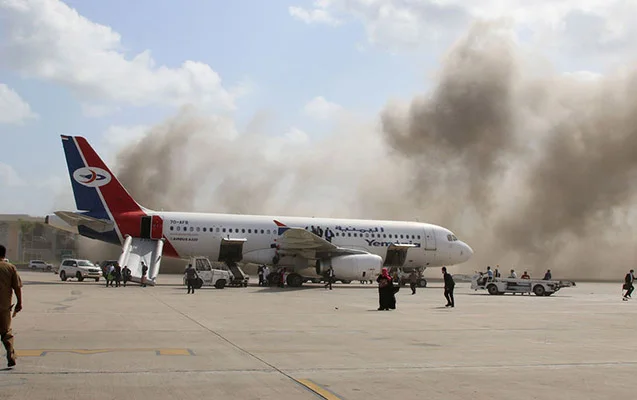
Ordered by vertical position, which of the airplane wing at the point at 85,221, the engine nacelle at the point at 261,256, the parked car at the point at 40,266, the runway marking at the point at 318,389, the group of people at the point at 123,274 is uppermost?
the airplane wing at the point at 85,221

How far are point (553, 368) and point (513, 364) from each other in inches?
22.9

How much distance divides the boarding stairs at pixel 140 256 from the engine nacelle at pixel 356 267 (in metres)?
8.65

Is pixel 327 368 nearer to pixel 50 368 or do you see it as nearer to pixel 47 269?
pixel 50 368

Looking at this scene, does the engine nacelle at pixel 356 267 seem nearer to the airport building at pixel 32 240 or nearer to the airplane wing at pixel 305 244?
the airplane wing at pixel 305 244

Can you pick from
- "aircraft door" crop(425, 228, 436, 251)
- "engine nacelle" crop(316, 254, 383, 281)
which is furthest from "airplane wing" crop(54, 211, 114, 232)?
"aircraft door" crop(425, 228, 436, 251)

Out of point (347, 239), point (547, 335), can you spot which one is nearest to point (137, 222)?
point (347, 239)

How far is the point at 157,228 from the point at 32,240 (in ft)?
237

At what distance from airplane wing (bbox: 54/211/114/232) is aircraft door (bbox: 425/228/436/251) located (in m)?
18.0

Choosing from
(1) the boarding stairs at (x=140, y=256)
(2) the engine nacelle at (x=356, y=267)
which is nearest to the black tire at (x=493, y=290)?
(2) the engine nacelle at (x=356, y=267)

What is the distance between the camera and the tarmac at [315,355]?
8188 millimetres

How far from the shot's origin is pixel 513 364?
10.3m

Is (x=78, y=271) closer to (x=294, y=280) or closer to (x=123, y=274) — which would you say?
(x=123, y=274)

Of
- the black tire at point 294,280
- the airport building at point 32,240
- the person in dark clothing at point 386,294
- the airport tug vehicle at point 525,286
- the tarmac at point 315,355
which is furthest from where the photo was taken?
the airport building at point 32,240

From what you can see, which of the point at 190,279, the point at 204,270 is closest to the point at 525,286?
the point at 190,279
